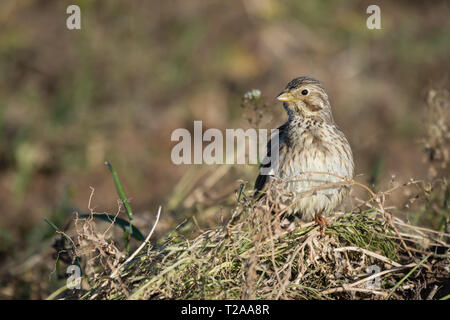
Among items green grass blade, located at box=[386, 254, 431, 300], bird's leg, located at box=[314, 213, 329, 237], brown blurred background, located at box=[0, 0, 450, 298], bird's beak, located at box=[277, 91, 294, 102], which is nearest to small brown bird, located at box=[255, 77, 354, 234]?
bird's beak, located at box=[277, 91, 294, 102]

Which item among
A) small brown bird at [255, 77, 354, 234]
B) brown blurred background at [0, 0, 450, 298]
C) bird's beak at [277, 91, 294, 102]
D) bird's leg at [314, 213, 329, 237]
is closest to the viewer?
bird's leg at [314, 213, 329, 237]

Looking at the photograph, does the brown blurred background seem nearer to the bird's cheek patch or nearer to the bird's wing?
the bird's wing

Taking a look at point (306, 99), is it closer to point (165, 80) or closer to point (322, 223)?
point (322, 223)

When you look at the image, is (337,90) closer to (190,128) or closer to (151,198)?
(190,128)

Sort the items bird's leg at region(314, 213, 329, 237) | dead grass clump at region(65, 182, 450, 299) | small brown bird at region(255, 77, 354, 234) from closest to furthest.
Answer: dead grass clump at region(65, 182, 450, 299) < bird's leg at region(314, 213, 329, 237) < small brown bird at region(255, 77, 354, 234)

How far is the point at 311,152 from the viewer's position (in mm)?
3350

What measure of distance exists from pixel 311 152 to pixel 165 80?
14.8ft

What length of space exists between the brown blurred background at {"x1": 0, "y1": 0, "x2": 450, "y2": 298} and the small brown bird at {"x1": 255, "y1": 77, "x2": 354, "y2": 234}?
1424 mm

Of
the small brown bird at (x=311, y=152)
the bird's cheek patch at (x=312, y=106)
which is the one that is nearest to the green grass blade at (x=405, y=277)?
the small brown bird at (x=311, y=152)

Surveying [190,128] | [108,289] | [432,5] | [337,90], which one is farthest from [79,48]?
[432,5]

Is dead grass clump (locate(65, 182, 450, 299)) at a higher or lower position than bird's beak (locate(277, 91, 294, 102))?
lower

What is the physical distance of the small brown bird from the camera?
3.23m

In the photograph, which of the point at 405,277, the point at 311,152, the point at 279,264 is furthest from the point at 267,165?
the point at 405,277
